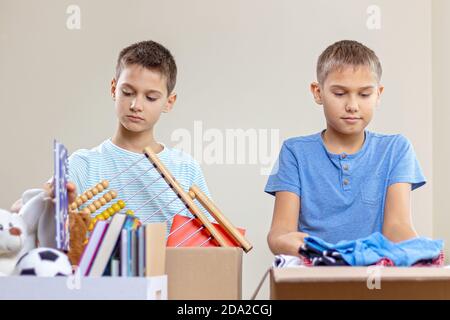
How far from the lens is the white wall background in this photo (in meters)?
2.76

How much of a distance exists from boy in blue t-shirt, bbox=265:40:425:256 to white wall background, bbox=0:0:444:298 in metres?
1.00

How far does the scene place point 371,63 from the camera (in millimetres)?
1734

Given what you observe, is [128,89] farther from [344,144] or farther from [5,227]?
[5,227]

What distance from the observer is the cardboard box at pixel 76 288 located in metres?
1.00

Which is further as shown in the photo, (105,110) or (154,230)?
(105,110)

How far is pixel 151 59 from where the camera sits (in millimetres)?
1967

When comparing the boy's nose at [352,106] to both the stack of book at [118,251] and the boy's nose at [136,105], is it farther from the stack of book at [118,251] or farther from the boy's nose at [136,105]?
the stack of book at [118,251]

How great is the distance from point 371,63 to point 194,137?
1.10 m

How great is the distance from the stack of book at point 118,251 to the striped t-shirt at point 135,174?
2.59 ft

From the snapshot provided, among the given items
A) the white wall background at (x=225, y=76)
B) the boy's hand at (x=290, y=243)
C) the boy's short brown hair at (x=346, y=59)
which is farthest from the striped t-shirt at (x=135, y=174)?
the white wall background at (x=225, y=76)

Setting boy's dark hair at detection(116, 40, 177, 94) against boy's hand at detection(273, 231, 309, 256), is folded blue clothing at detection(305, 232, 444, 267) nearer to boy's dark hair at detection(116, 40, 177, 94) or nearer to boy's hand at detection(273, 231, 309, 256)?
boy's hand at detection(273, 231, 309, 256)

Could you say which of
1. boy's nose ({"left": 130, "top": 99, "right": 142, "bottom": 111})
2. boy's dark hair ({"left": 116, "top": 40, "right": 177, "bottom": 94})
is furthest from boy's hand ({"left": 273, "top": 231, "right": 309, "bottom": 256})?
boy's dark hair ({"left": 116, "top": 40, "right": 177, "bottom": 94})

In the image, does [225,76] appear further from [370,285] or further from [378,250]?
[370,285]
